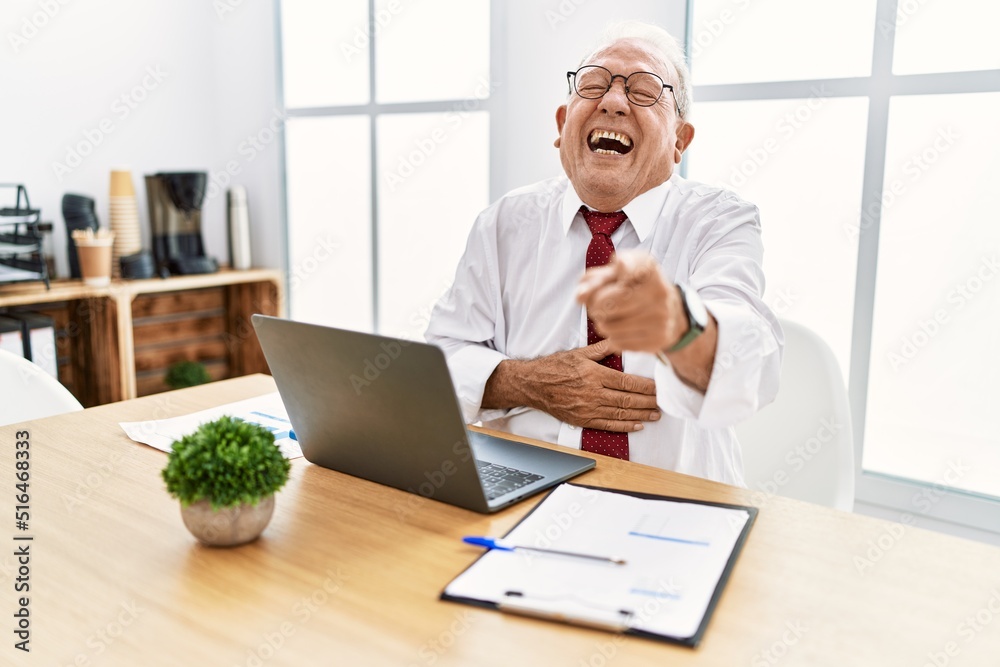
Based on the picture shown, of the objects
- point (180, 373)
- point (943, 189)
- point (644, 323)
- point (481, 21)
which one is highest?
point (481, 21)

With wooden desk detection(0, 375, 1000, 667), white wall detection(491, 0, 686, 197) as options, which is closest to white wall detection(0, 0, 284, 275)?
white wall detection(491, 0, 686, 197)

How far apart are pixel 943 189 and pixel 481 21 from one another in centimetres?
162

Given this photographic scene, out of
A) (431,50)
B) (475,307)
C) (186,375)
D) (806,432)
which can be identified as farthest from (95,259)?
(806,432)

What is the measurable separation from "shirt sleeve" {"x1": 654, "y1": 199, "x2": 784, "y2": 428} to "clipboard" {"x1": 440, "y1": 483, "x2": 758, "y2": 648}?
17cm

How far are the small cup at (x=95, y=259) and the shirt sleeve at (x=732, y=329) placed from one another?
7.67ft

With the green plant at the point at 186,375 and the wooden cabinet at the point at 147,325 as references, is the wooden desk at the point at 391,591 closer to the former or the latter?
the wooden cabinet at the point at 147,325

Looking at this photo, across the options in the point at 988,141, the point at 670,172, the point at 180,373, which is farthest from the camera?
the point at 180,373

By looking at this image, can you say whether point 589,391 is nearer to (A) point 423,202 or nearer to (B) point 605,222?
(B) point 605,222

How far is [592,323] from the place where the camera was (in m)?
1.63

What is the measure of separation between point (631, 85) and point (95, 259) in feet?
7.35

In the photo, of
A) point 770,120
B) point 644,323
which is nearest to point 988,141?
point 770,120

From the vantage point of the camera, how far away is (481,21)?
2.91 m

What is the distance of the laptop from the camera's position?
0.99m

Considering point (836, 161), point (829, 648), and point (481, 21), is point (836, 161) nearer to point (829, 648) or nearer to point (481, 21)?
point (481, 21)
